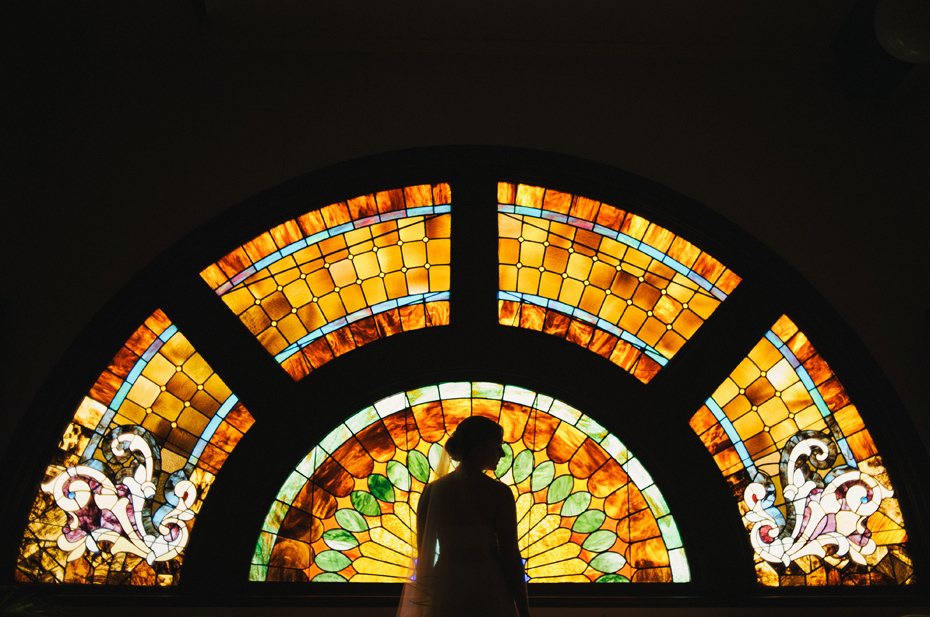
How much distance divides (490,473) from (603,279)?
3.19 ft

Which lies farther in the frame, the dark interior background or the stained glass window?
the dark interior background

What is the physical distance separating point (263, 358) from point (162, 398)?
0.44 m

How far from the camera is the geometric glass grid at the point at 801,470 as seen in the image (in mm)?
2414

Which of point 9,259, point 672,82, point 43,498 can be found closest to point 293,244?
point 9,259

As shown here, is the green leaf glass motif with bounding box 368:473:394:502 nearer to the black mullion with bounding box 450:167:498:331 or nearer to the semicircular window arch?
the semicircular window arch

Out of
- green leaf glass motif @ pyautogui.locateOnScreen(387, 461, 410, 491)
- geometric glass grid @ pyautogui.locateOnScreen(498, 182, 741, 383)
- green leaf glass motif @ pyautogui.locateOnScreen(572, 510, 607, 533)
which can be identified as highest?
geometric glass grid @ pyautogui.locateOnScreen(498, 182, 741, 383)

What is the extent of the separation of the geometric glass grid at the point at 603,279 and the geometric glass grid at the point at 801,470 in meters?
0.32

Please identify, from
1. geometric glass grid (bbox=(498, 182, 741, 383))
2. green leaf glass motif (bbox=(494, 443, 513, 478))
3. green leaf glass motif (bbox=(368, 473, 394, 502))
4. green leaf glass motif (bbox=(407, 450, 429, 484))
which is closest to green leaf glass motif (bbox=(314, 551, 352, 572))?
green leaf glass motif (bbox=(368, 473, 394, 502))

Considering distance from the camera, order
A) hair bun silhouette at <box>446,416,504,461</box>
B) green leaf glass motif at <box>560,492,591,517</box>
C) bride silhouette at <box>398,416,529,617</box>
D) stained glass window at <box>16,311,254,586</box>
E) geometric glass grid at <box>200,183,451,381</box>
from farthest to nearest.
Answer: geometric glass grid at <box>200,183,451,381</box>
green leaf glass motif at <box>560,492,591,517</box>
stained glass window at <box>16,311,254,586</box>
hair bun silhouette at <box>446,416,504,461</box>
bride silhouette at <box>398,416,529,617</box>

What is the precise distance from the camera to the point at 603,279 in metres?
2.71

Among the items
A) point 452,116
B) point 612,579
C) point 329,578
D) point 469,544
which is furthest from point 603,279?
point 329,578

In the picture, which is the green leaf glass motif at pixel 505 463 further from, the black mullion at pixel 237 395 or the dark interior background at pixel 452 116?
the dark interior background at pixel 452 116

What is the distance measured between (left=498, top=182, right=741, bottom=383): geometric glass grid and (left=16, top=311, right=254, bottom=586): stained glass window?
52.8 inches

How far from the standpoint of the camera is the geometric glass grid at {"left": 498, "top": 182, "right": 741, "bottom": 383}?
8.75 ft
